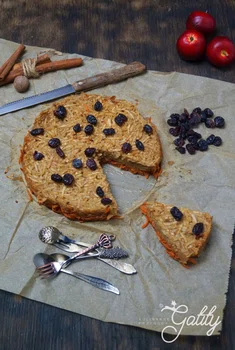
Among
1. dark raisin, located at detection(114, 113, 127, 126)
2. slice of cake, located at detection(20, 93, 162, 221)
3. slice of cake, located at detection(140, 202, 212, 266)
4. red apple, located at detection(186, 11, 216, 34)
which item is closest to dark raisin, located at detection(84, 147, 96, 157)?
slice of cake, located at detection(20, 93, 162, 221)

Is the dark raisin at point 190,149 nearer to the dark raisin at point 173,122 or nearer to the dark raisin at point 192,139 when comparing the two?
the dark raisin at point 192,139

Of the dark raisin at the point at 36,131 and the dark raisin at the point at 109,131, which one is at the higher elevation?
the dark raisin at the point at 109,131

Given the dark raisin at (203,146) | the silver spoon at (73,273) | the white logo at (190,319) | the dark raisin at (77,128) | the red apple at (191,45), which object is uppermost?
the red apple at (191,45)

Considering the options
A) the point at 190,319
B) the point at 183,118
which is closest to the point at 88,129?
the point at 183,118

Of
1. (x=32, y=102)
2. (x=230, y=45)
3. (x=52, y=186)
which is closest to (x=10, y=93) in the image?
(x=32, y=102)

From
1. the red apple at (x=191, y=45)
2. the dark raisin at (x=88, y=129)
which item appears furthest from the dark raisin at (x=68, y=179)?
the red apple at (x=191, y=45)

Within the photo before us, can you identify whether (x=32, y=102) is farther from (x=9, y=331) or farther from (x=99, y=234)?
(x=9, y=331)
